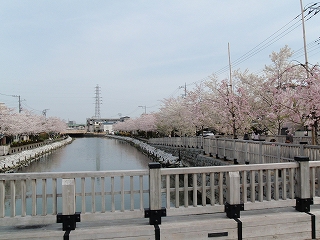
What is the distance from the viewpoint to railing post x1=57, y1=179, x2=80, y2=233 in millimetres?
4418

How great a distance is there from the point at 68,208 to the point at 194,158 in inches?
763

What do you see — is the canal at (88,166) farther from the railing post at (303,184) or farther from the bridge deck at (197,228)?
the railing post at (303,184)

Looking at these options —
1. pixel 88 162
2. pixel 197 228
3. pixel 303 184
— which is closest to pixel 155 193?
pixel 197 228

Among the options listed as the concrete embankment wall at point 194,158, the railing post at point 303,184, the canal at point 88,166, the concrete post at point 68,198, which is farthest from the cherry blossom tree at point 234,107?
the concrete post at point 68,198

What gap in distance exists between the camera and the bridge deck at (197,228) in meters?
4.31

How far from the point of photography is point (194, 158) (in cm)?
→ 2328

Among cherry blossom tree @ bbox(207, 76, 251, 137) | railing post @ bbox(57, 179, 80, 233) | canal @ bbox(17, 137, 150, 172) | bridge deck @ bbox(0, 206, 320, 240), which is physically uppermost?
cherry blossom tree @ bbox(207, 76, 251, 137)

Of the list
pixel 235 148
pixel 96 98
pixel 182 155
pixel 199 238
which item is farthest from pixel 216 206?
pixel 96 98

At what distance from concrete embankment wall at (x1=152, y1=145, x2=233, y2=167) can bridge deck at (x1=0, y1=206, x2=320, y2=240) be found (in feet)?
34.0

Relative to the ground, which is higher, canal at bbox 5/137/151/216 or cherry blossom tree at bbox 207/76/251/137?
cherry blossom tree at bbox 207/76/251/137

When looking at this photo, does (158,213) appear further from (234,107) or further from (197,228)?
(234,107)

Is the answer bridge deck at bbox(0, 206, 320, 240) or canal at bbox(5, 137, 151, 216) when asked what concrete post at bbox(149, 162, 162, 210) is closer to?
bridge deck at bbox(0, 206, 320, 240)

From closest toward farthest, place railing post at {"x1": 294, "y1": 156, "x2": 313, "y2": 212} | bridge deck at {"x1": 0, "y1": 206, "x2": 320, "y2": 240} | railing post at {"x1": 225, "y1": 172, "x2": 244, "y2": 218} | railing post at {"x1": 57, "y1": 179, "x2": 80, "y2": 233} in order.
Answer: bridge deck at {"x1": 0, "y1": 206, "x2": 320, "y2": 240}
railing post at {"x1": 57, "y1": 179, "x2": 80, "y2": 233}
railing post at {"x1": 225, "y1": 172, "x2": 244, "y2": 218}
railing post at {"x1": 294, "y1": 156, "x2": 313, "y2": 212}

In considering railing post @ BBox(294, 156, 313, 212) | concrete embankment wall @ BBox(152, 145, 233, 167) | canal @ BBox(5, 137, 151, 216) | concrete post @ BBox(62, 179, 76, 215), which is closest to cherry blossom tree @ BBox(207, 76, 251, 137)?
concrete embankment wall @ BBox(152, 145, 233, 167)
